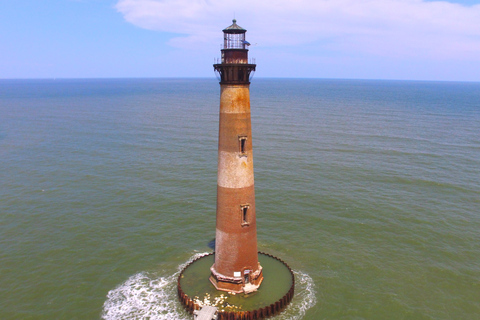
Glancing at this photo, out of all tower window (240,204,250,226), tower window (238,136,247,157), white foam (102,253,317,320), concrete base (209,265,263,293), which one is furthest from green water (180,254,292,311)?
tower window (238,136,247,157)

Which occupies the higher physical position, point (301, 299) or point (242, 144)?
point (242, 144)

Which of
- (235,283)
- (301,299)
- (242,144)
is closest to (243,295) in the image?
(235,283)

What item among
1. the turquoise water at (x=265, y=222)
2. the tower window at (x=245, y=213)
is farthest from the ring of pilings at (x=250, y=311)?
the tower window at (x=245, y=213)

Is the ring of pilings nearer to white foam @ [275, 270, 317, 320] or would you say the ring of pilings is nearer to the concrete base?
white foam @ [275, 270, 317, 320]

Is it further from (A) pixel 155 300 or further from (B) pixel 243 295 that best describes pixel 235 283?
(A) pixel 155 300

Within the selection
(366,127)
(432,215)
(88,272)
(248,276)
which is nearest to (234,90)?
(248,276)

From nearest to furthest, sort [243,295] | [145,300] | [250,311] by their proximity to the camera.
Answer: [250,311] → [243,295] → [145,300]
